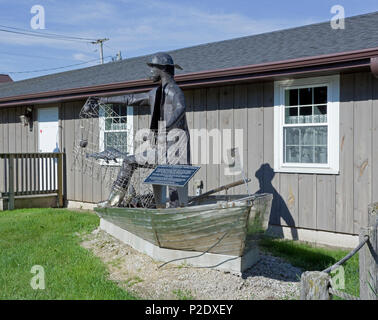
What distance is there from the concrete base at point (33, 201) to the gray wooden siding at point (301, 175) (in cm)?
322

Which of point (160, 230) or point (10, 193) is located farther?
point (10, 193)

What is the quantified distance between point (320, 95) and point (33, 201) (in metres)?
7.10

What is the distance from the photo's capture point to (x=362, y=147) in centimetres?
627

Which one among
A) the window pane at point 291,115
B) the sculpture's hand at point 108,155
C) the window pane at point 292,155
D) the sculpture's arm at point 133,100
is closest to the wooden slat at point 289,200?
the window pane at point 292,155

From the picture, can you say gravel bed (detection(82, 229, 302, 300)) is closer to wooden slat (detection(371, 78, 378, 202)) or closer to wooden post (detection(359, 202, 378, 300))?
wooden post (detection(359, 202, 378, 300))

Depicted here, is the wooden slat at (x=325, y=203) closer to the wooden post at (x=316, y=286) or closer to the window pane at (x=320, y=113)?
the window pane at (x=320, y=113)

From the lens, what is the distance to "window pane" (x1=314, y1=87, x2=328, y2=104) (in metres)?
6.65

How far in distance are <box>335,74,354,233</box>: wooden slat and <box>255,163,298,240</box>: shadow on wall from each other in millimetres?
845

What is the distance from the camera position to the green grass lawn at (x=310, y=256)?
5.07 meters

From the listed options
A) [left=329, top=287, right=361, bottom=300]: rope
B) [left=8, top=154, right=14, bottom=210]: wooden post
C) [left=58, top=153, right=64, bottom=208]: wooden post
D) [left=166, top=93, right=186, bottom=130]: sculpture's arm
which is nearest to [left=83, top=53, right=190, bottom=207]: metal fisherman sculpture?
[left=166, top=93, right=186, bottom=130]: sculpture's arm
